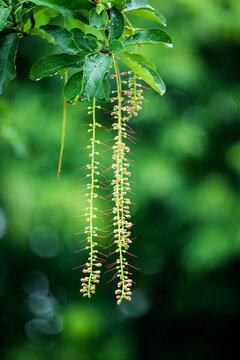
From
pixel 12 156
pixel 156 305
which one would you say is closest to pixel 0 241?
pixel 12 156

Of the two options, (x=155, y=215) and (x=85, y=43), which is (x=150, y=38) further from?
(x=155, y=215)

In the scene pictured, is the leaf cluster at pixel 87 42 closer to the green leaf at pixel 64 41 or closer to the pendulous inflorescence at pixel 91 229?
the green leaf at pixel 64 41

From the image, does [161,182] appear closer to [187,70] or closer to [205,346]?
[187,70]

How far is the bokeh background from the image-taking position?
149 inches

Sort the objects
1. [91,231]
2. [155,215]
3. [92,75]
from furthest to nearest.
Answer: [155,215] < [91,231] < [92,75]

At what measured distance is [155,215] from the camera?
15.5 ft

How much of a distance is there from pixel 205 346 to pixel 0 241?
263cm

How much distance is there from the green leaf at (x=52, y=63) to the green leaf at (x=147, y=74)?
10 centimetres

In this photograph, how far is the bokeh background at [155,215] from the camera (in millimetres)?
3795

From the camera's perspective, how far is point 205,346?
517cm

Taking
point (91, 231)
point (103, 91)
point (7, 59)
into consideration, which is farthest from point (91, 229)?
point (7, 59)

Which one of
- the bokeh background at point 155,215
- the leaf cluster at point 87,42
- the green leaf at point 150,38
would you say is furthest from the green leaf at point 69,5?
the bokeh background at point 155,215

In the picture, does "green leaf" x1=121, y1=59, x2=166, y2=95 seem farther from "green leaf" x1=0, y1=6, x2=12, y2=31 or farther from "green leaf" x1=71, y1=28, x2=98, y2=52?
"green leaf" x1=0, y1=6, x2=12, y2=31

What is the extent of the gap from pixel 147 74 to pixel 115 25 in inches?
4.6
